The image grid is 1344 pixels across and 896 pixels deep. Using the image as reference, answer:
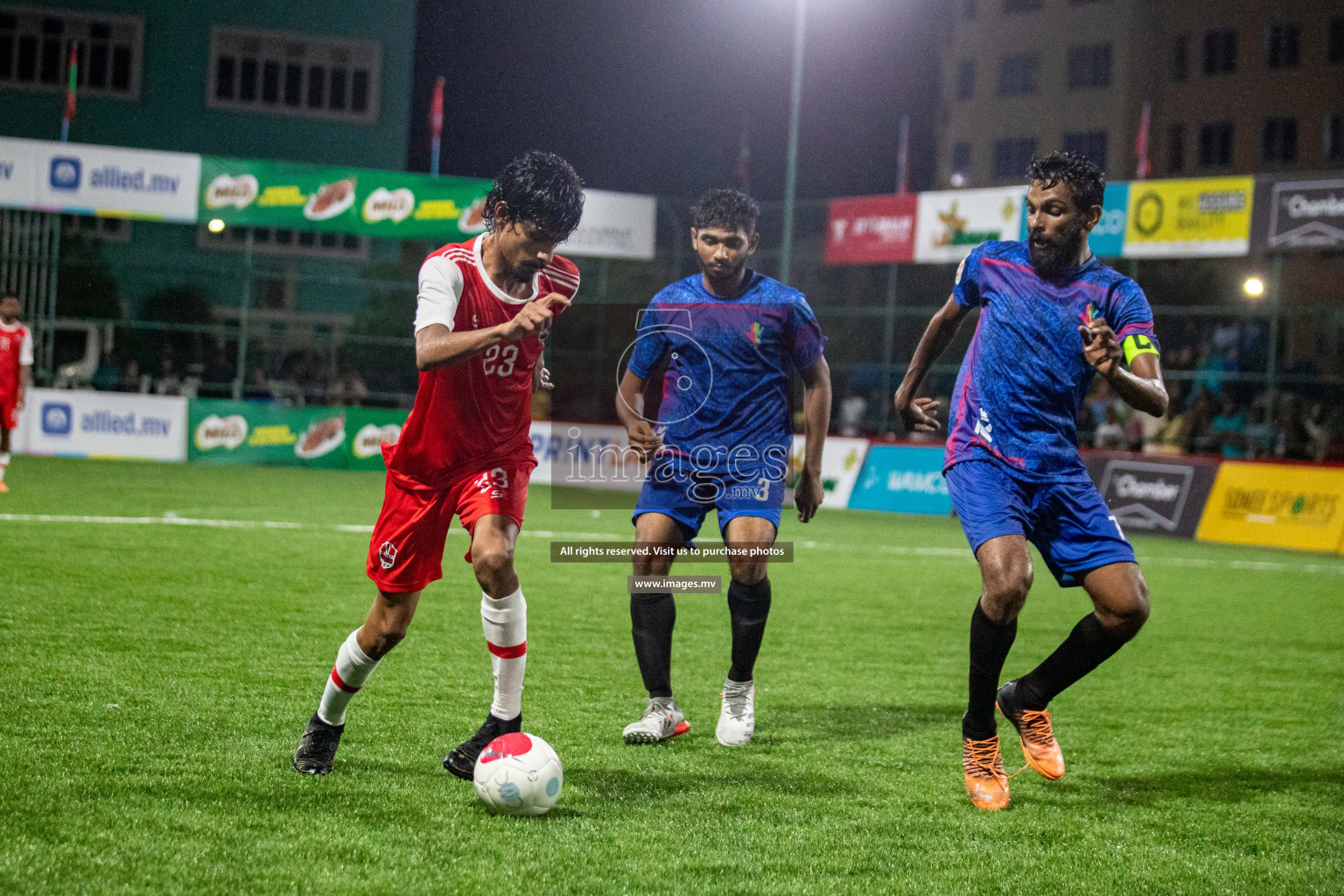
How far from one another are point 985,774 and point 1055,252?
5.98 ft

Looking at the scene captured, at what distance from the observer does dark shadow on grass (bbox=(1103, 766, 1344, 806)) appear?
4584mm

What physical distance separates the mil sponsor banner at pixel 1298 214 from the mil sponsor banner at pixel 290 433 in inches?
512

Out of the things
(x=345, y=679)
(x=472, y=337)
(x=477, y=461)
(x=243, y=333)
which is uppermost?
(x=243, y=333)

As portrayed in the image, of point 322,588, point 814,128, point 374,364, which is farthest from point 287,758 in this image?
point 814,128

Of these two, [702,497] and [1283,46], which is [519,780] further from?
[1283,46]

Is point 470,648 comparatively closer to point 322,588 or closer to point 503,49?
point 322,588

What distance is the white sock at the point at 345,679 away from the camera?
422cm

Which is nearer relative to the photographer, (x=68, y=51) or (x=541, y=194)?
(x=541, y=194)

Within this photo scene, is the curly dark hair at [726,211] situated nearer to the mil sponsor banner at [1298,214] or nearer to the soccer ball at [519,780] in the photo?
the soccer ball at [519,780]

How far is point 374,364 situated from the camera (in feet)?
74.9

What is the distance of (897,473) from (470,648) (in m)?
11.9

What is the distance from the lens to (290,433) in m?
20.8

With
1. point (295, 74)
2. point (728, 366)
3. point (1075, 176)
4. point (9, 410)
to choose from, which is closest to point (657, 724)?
point (728, 366)

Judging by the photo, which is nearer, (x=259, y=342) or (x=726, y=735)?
(x=726, y=735)
